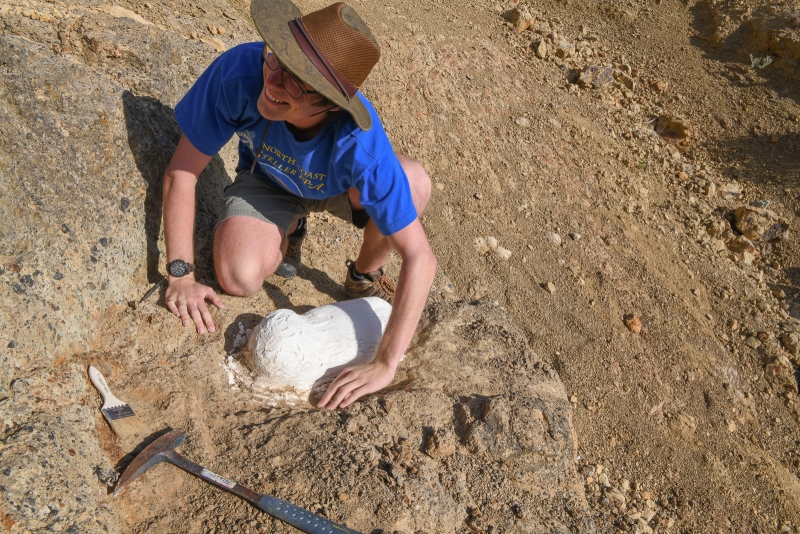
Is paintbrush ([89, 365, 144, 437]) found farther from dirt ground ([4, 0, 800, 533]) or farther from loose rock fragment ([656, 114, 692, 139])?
loose rock fragment ([656, 114, 692, 139])

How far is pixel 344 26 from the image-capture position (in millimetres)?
1946

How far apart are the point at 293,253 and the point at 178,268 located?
2.85 feet

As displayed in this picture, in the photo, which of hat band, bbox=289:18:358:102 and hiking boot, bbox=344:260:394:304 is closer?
hat band, bbox=289:18:358:102

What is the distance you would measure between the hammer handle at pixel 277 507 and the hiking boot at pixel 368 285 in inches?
56.0

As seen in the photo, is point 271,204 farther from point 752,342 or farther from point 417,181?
point 752,342

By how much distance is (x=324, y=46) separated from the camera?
76.6 inches

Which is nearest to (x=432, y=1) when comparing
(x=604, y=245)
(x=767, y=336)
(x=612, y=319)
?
(x=604, y=245)

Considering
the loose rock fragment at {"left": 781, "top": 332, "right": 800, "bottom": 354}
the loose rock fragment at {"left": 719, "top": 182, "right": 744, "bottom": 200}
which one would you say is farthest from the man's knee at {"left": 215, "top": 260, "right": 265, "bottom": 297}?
the loose rock fragment at {"left": 719, "top": 182, "right": 744, "bottom": 200}

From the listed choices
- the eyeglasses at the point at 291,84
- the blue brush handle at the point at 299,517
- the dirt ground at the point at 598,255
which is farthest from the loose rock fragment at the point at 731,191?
the blue brush handle at the point at 299,517

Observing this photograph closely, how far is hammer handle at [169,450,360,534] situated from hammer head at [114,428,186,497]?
62 mm

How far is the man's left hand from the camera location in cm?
233

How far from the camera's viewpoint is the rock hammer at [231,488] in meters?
1.83

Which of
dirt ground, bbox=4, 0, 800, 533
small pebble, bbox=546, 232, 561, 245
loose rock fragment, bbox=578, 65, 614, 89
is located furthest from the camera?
loose rock fragment, bbox=578, 65, 614, 89

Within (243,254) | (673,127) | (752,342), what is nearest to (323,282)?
(243,254)
